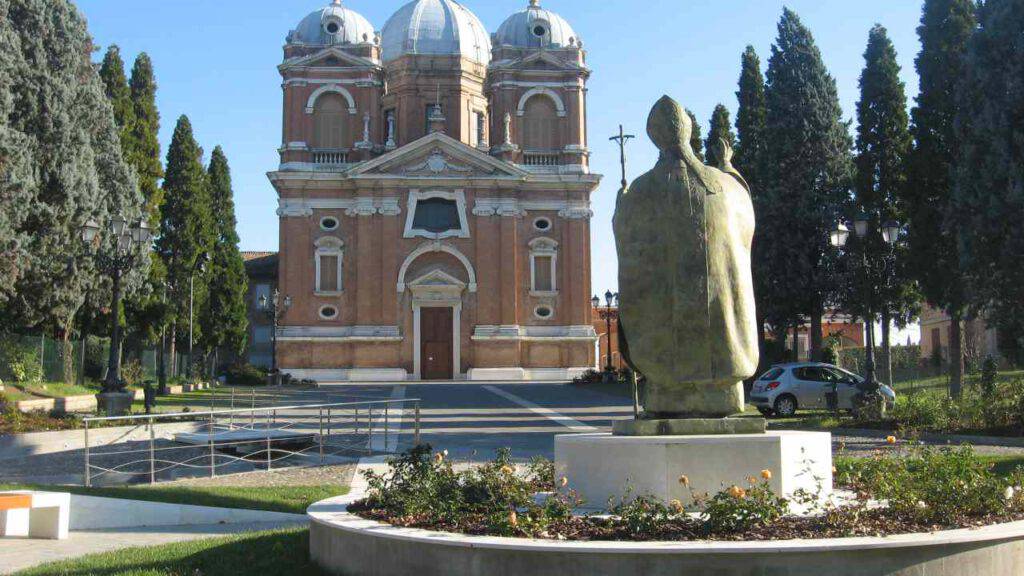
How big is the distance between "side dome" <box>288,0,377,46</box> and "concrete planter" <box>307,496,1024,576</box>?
47825 mm

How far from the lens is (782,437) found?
752 centimetres

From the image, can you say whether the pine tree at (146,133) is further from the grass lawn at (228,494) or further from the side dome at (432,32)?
the grass lawn at (228,494)

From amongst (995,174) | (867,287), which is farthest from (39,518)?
(995,174)

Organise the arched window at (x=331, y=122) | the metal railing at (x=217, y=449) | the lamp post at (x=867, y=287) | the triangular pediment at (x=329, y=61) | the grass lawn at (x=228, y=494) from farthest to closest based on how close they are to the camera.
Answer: the arched window at (x=331, y=122), the triangular pediment at (x=329, y=61), the lamp post at (x=867, y=287), the metal railing at (x=217, y=449), the grass lawn at (x=228, y=494)

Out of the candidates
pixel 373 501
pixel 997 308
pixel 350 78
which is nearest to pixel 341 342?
pixel 350 78

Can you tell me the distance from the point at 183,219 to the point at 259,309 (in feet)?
72.2

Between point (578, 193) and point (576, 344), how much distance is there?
24.9ft

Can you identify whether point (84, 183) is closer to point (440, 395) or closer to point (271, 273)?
point (440, 395)

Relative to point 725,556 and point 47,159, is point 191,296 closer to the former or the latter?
point 47,159

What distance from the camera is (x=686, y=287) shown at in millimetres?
8062

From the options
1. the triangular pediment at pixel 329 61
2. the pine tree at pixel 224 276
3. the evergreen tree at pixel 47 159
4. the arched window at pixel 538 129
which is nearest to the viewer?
the evergreen tree at pixel 47 159

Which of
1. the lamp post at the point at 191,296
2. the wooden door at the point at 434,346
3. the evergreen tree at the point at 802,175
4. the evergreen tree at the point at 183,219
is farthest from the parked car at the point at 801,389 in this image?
the evergreen tree at the point at 183,219

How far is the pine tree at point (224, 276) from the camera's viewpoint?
166ft

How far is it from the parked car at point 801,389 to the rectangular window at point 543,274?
80.5ft
